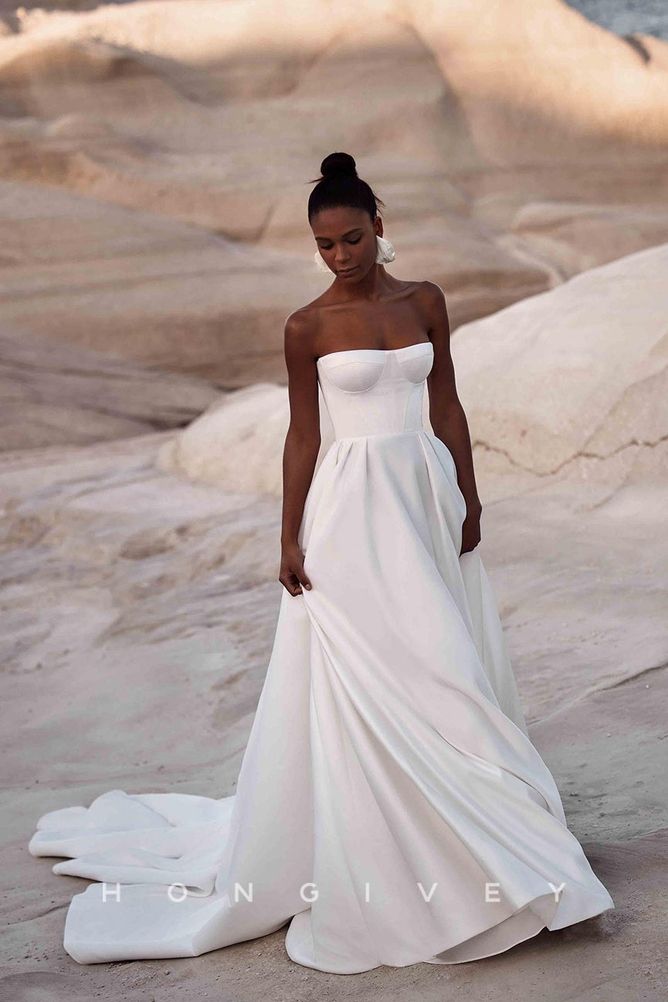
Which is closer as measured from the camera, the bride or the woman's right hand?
the bride

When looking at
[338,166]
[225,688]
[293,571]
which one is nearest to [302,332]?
[338,166]

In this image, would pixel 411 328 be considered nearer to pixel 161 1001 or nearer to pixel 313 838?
pixel 313 838

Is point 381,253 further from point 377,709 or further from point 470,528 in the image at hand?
point 377,709

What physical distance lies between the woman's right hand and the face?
526mm

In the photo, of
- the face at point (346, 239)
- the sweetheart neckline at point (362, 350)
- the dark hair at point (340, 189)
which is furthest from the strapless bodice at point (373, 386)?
the dark hair at point (340, 189)

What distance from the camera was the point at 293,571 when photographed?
2.41m

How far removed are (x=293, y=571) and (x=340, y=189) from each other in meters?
0.72

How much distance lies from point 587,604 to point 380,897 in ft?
7.42

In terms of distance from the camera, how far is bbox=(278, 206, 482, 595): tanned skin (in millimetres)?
2328

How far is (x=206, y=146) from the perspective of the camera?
572 inches

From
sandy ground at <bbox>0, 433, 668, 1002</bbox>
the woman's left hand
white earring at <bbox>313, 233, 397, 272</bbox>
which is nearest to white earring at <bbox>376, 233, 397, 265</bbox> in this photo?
white earring at <bbox>313, 233, 397, 272</bbox>

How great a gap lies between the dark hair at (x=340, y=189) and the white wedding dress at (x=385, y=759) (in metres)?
0.27

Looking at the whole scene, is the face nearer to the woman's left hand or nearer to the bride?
the bride

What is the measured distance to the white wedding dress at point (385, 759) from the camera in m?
2.21
